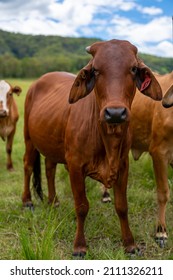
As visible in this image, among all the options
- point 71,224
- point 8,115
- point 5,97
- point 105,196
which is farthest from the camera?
point 8,115

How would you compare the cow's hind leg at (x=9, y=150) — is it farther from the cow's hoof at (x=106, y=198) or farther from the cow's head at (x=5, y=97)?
the cow's hoof at (x=106, y=198)

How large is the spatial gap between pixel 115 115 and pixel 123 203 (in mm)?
1242

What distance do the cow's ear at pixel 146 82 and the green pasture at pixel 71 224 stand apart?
4.49 feet

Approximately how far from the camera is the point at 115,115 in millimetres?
2996

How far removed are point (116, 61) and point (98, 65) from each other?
0.49 ft

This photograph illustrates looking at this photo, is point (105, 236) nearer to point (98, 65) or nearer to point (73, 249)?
point (73, 249)

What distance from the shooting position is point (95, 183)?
5883 millimetres

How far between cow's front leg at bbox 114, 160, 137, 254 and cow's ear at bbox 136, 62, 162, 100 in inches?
27.2

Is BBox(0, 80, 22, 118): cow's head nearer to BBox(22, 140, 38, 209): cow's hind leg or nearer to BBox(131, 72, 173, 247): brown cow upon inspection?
BBox(22, 140, 38, 209): cow's hind leg

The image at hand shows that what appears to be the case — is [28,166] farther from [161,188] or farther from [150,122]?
[161,188]

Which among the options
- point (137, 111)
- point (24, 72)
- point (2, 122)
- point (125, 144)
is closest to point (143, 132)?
point (137, 111)

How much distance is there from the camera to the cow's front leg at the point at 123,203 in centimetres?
385

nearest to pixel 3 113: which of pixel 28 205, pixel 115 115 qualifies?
pixel 28 205

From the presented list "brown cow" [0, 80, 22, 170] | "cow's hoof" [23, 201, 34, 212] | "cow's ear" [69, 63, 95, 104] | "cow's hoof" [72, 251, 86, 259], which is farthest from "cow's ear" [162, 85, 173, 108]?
"brown cow" [0, 80, 22, 170]
